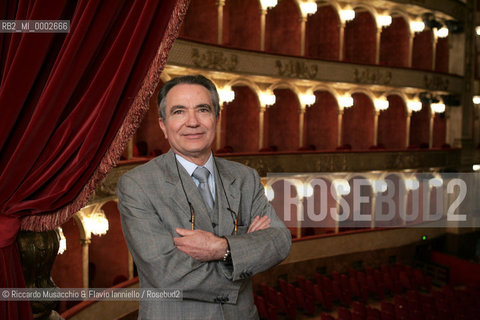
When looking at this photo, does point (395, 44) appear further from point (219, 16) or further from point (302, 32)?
point (219, 16)

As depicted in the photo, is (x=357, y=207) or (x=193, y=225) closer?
(x=193, y=225)

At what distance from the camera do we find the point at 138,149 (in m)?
15.4

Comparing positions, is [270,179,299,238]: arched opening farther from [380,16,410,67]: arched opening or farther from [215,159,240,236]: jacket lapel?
[215,159,240,236]: jacket lapel

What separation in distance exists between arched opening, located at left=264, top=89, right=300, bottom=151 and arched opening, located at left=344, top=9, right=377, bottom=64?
383 cm

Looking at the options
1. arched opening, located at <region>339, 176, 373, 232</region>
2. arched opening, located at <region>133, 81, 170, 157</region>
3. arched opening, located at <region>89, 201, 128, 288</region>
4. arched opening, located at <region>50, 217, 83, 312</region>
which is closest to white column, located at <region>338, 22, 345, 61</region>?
arched opening, located at <region>339, 176, 373, 232</region>

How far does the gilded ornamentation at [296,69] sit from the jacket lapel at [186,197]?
14.8m

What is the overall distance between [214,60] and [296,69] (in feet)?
12.8

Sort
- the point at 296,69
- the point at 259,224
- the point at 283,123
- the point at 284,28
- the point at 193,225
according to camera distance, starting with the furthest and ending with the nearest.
A: the point at 283,123
the point at 284,28
the point at 296,69
the point at 259,224
the point at 193,225

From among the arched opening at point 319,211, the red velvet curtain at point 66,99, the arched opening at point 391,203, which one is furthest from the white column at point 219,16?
the red velvet curtain at point 66,99

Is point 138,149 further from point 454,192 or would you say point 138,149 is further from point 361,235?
point 454,192

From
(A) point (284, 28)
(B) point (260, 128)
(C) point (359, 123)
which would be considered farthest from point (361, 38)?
(B) point (260, 128)

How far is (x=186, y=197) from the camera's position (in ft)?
8.47

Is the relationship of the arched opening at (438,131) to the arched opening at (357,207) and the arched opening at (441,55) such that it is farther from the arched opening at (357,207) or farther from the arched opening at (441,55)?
the arched opening at (357,207)

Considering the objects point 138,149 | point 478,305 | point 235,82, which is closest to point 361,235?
point 478,305
